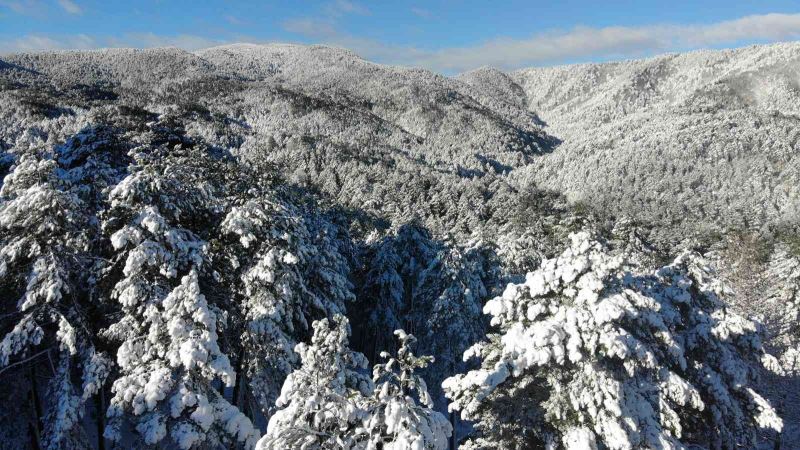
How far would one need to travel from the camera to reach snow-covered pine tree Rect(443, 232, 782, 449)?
31.2 ft

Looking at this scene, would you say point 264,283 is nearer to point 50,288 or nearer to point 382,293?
point 50,288

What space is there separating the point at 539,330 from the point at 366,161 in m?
170

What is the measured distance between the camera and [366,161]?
178 m

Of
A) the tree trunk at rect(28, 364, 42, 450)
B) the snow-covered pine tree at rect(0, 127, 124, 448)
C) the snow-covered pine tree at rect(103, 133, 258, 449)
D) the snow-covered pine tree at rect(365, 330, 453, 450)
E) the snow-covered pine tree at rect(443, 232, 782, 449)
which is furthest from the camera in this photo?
the tree trunk at rect(28, 364, 42, 450)

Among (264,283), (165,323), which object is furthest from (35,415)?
(264,283)

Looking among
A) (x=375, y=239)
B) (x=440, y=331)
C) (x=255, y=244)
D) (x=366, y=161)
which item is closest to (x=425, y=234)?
(x=375, y=239)

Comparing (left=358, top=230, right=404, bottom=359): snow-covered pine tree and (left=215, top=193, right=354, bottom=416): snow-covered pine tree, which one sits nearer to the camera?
(left=215, top=193, right=354, bottom=416): snow-covered pine tree

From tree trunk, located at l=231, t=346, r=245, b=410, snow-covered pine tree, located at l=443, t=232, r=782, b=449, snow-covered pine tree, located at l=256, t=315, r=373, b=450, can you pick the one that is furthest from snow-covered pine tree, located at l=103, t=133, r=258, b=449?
snow-covered pine tree, located at l=443, t=232, r=782, b=449

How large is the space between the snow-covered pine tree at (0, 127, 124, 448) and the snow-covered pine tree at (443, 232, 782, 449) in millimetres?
8739

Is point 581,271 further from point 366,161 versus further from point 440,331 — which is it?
point 366,161

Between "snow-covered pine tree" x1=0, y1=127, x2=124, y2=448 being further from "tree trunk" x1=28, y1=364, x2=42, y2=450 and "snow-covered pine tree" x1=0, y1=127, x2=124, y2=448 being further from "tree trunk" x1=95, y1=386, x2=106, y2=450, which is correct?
"tree trunk" x1=95, y1=386, x2=106, y2=450

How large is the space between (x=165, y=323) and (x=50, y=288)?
8.93 feet

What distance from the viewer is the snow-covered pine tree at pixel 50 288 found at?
1085 centimetres

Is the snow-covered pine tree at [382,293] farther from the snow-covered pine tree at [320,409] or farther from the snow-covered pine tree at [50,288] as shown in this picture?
the snow-covered pine tree at [320,409]
